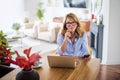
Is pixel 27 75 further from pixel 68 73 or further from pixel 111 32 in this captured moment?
pixel 111 32

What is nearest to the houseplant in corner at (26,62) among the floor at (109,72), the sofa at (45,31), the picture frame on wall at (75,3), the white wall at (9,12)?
the floor at (109,72)

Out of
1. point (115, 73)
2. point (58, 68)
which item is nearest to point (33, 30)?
point (115, 73)

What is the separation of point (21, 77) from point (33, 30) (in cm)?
525

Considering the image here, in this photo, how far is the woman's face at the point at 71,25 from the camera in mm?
2402

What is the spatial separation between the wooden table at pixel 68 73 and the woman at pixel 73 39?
42cm

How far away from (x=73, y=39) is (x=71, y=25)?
0.20 metres

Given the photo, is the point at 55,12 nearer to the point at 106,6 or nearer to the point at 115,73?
the point at 106,6

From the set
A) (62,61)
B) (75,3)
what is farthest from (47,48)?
(62,61)

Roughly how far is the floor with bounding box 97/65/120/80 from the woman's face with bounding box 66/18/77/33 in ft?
4.78

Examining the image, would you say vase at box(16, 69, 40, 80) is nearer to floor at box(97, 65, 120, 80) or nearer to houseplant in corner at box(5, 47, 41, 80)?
houseplant in corner at box(5, 47, 41, 80)

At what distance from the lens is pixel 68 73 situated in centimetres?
182

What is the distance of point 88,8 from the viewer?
6.86 meters

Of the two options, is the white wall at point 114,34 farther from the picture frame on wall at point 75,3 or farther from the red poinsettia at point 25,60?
the red poinsettia at point 25,60

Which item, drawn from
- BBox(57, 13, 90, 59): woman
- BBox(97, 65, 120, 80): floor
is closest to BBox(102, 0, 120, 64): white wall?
BBox(97, 65, 120, 80): floor
